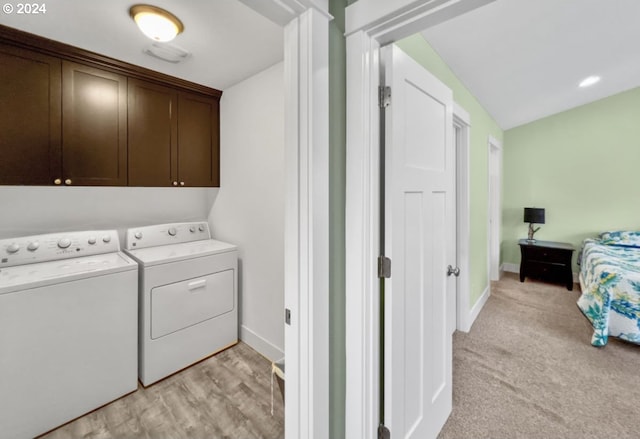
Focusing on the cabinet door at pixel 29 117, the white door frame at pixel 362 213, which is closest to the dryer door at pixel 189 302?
the cabinet door at pixel 29 117

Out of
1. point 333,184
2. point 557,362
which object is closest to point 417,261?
point 333,184

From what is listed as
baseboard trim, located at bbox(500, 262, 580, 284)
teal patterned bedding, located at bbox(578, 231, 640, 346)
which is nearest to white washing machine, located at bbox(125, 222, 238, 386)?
teal patterned bedding, located at bbox(578, 231, 640, 346)

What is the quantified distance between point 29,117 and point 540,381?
3867 mm

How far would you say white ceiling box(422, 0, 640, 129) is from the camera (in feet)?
5.62

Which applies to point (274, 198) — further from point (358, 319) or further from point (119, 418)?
point (119, 418)

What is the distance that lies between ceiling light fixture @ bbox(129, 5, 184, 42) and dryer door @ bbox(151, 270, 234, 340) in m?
1.63

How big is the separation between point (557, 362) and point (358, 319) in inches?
88.3

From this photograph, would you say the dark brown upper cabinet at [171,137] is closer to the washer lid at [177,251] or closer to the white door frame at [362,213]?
the washer lid at [177,251]

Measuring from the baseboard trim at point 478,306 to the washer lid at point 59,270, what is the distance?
3041mm

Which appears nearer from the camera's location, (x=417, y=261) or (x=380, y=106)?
(x=380, y=106)

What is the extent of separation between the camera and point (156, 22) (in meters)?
1.50

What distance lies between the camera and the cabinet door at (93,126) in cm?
190

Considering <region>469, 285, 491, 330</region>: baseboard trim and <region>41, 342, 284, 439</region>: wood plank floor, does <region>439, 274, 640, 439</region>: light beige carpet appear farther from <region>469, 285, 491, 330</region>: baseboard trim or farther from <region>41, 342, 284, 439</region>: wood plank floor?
<region>41, 342, 284, 439</region>: wood plank floor

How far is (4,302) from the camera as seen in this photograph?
148cm
